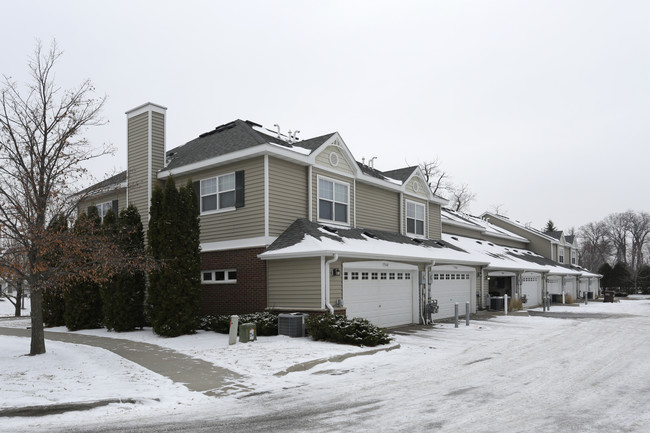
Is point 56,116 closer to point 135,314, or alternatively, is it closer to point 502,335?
point 135,314

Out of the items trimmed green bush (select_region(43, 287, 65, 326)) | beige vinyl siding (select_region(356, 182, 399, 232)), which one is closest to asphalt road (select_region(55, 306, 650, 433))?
beige vinyl siding (select_region(356, 182, 399, 232))

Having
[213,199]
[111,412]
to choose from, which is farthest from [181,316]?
[111,412]

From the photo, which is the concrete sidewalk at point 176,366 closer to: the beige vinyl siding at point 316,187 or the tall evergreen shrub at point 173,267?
the tall evergreen shrub at point 173,267

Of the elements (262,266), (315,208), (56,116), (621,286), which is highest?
(56,116)

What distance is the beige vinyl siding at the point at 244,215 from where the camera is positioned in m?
18.1

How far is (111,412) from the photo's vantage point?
A: 25.3 ft

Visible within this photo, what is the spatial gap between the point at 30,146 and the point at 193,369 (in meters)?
6.41

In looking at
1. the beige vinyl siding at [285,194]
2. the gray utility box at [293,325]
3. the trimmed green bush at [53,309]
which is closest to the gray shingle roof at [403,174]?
the beige vinyl siding at [285,194]

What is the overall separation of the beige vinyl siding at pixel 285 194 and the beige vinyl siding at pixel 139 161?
604 cm

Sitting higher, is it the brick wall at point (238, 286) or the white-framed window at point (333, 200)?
the white-framed window at point (333, 200)

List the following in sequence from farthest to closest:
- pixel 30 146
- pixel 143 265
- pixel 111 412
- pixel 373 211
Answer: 1. pixel 373 211
2. pixel 143 265
3. pixel 30 146
4. pixel 111 412

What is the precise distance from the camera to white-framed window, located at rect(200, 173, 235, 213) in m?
19.3

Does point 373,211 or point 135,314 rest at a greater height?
point 373,211

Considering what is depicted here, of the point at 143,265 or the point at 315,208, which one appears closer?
the point at 143,265
